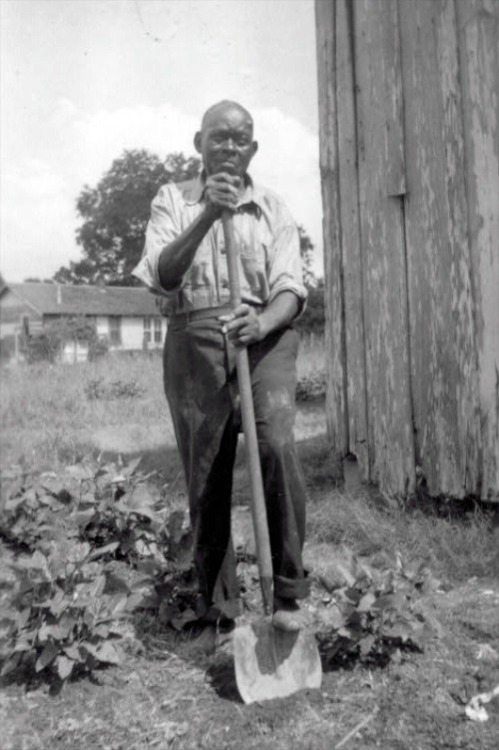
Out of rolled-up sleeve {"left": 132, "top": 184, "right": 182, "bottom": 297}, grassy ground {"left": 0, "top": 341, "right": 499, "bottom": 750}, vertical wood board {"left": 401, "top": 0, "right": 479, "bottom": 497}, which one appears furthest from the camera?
vertical wood board {"left": 401, "top": 0, "right": 479, "bottom": 497}

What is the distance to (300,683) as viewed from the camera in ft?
8.15

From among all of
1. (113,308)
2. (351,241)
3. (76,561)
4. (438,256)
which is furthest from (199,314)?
(113,308)

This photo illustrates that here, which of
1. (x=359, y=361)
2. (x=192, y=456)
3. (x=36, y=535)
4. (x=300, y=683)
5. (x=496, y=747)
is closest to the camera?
(x=496, y=747)

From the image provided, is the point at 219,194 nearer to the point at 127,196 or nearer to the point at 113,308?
the point at 127,196

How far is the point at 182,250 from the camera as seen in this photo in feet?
8.54

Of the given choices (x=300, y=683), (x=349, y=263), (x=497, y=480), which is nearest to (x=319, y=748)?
(x=300, y=683)

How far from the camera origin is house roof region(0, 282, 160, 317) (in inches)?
1428

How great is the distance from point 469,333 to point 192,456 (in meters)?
1.71

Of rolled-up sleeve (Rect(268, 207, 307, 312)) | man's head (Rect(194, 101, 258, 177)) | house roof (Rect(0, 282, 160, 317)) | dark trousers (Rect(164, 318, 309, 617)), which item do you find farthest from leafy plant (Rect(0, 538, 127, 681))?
house roof (Rect(0, 282, 160, 317))

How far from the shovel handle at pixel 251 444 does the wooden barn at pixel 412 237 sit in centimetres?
164

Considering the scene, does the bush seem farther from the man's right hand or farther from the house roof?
the man's right hand

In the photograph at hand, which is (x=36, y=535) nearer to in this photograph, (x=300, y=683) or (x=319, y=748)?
(x=300, y=683)

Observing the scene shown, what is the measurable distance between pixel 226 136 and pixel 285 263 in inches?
19.1

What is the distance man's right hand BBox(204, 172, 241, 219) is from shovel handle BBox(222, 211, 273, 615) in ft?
0.11
